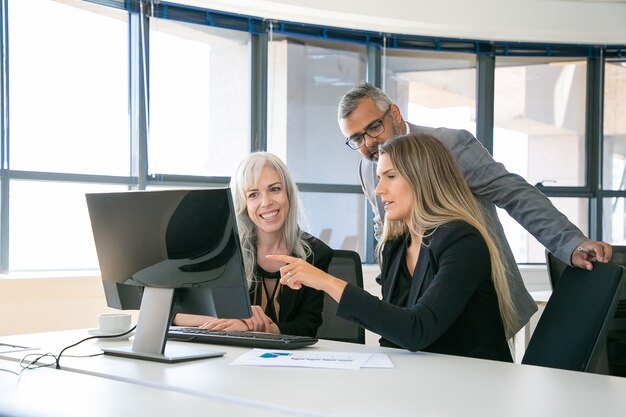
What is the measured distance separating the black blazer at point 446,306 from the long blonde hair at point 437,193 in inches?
1.2

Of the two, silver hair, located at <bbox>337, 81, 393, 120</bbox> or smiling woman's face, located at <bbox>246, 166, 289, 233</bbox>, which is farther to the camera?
silver hair, located at <bbox>337, 81, 393, 120</bbox>

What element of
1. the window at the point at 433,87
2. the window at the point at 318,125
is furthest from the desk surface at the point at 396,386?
the window at the point at 433,87

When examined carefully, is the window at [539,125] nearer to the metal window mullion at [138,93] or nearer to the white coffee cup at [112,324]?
the metal window mullion at [138,93]

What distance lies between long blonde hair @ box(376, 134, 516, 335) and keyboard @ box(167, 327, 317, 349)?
46 cm

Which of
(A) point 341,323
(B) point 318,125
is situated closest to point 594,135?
(B) point 318,125

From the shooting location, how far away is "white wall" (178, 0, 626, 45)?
4605 millimetres

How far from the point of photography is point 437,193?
2057 mm

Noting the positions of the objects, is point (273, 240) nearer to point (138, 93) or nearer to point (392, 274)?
point (392, 274)

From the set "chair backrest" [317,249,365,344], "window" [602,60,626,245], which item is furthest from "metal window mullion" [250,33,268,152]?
"window" [602,60,626,245]

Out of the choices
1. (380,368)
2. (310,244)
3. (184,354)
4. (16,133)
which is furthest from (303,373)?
(16,133)

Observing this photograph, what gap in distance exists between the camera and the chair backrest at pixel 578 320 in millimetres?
1753

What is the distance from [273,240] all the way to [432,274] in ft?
2.69

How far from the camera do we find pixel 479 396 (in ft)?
4.57

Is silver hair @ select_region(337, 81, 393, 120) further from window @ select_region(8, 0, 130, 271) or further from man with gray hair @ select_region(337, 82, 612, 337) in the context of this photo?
window @ select_region(8, 0, 130, 271)
